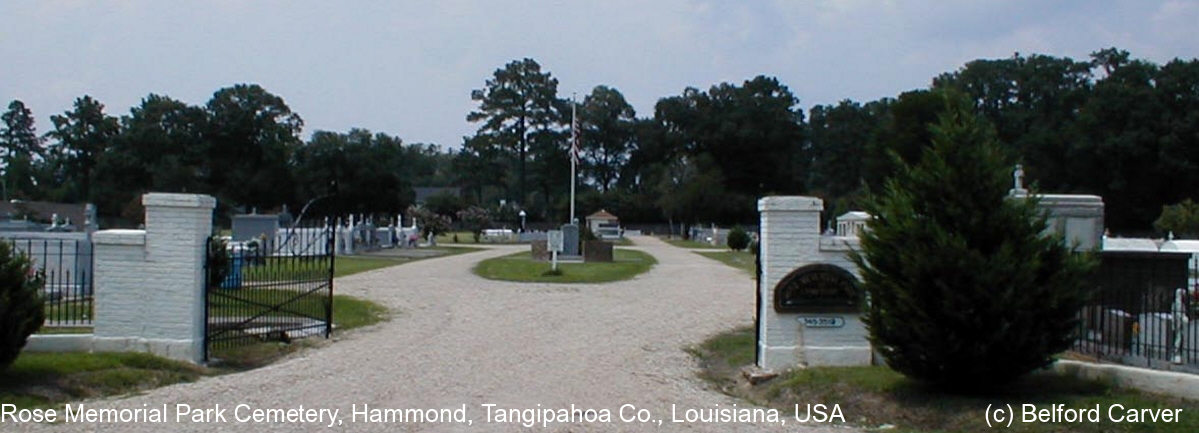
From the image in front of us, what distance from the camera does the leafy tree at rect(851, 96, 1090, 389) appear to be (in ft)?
32.6

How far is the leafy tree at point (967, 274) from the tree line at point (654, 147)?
52.6 m

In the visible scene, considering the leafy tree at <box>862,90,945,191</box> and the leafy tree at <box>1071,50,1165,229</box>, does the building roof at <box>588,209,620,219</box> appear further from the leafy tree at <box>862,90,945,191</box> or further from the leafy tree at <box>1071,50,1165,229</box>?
the leafy tree at <box>1071,50,1165,229</box>

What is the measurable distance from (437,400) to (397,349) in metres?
4.19

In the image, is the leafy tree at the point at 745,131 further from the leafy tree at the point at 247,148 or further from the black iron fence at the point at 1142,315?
the black iron fence at the point at 1142,315

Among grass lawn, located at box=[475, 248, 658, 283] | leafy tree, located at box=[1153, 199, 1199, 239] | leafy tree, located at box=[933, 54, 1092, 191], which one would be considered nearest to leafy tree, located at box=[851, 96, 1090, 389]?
grass lawn, located at box=[475, 248, 658, 283]

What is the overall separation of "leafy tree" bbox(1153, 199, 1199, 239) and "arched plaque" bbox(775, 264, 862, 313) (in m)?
41.1

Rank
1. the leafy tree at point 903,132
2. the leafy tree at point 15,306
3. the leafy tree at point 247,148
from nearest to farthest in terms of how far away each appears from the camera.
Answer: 1. the leafy tree at point 15,306
2. the leafy tree at point 903,132
3. the leafy tree at point 247,148

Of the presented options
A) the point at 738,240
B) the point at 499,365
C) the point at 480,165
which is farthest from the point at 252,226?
the point at 480,165

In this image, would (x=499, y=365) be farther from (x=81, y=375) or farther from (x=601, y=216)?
(x=601, y=216)

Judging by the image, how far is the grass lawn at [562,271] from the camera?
2892 centimetres

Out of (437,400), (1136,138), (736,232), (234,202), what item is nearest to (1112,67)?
(1136,138)

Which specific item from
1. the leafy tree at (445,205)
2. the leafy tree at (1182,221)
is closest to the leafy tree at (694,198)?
the leafy tree at (445,205)

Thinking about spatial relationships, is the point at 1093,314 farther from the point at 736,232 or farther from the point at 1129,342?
the point at 736,232

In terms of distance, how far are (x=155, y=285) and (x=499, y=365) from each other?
14.3 feet
